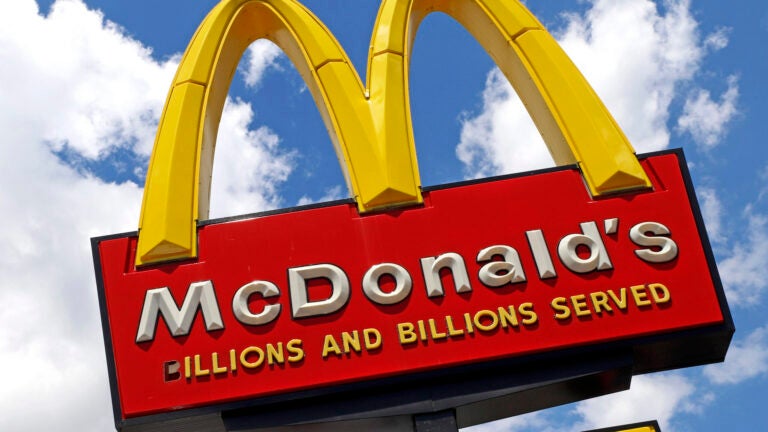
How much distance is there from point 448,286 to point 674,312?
6.27 ft

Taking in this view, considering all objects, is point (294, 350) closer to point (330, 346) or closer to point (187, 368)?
point (330, 346)

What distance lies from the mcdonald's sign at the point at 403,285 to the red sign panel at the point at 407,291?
0.5 inches

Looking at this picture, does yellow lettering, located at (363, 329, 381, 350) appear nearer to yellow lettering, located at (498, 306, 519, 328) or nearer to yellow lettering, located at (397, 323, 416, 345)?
yellow lettering, located at (397, 323, 416, 345)

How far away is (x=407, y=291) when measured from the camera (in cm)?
749

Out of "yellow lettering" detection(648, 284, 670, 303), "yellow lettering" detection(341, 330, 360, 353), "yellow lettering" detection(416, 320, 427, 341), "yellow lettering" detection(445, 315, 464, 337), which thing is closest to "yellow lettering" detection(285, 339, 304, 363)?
"yellow lettering" detection(341, 330, 360, 353)

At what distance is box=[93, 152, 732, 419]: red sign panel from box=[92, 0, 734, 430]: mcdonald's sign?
0.04 ft

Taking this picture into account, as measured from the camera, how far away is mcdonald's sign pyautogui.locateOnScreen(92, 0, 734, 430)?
7164 millimetres

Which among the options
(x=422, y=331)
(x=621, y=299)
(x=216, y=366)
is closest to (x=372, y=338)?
(x=422, y=331)

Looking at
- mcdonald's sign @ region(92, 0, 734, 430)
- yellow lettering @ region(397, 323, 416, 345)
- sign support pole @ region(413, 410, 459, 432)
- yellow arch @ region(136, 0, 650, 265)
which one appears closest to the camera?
sign support pole @ region(413, 410, 459, 432)

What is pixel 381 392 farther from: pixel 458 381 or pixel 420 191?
pixel 420 191

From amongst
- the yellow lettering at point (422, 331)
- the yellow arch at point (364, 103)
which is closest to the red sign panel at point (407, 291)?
the yellow lettering at point (422, 331)

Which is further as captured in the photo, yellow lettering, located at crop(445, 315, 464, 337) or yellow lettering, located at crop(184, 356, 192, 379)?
yellow lettering, located at crop(445, 315, 464, 337)

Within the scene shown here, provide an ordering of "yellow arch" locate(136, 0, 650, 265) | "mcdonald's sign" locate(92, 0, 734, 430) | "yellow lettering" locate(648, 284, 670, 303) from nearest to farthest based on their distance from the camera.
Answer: "mcdonald's sign" locate(92, 0, 734, 430)
"yellow lettering" locate(648, 284, 670, 303)
"yellow arch" locate(136, 0, 650, 265)

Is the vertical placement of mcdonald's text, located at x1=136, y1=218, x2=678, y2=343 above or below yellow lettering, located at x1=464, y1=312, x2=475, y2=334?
above
